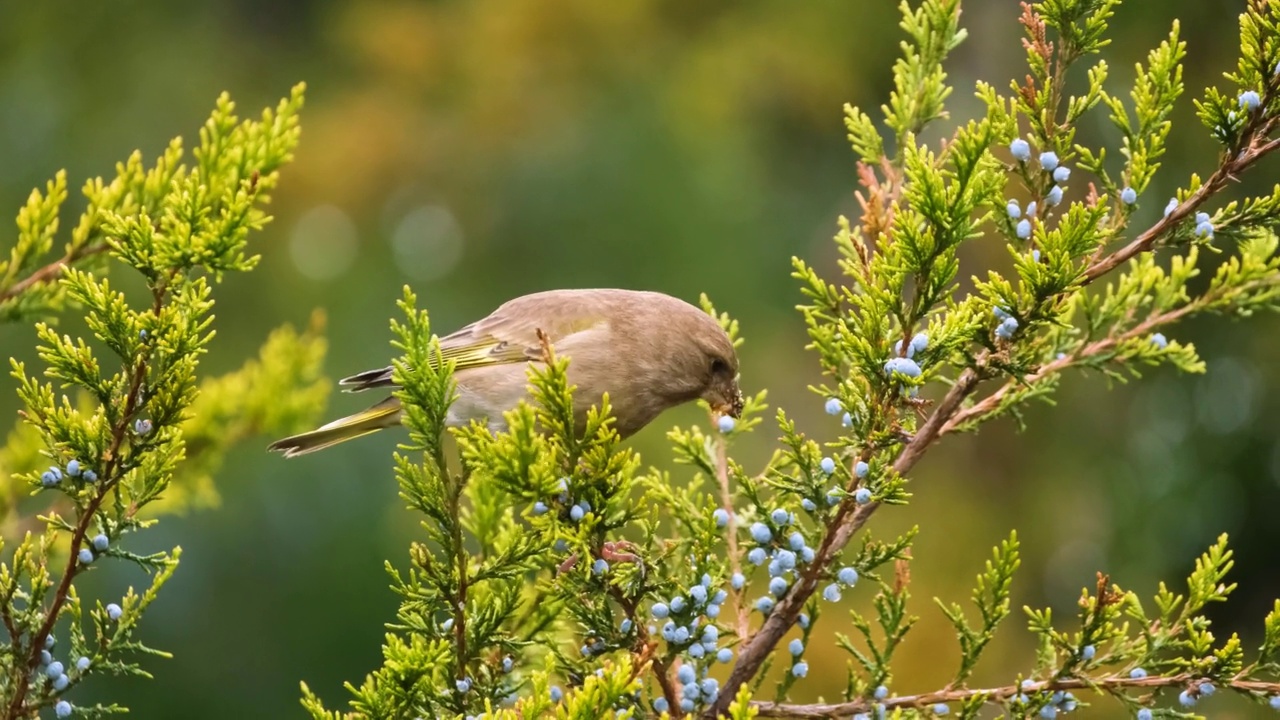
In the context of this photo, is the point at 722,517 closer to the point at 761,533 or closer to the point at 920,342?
the point at 761,533

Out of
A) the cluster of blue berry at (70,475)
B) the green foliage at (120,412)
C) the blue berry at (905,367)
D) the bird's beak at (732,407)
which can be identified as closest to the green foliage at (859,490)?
the blue berry at (905,367)

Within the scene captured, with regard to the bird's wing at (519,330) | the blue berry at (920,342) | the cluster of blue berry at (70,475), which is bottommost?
the blue berry at (920,342)

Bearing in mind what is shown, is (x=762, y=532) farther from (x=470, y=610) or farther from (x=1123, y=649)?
(x=1123, y=649)

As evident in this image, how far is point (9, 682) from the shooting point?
2.02m

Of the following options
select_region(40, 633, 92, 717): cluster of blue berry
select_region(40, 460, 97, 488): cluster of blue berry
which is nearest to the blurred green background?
select_region(40, 633, 92, 717): cluster of blue berry

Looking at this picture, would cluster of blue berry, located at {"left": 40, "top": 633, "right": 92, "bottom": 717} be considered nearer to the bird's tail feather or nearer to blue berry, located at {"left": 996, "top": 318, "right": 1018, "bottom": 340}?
the bird's tail feather

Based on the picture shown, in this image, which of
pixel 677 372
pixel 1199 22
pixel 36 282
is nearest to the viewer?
pixel 36 282

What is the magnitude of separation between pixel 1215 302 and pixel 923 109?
2.23 ft

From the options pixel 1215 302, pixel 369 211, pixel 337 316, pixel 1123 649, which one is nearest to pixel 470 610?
pixel 1123 649

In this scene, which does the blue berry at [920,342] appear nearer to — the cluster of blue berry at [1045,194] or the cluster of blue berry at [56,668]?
the cluster of blue berry at [1045,194]

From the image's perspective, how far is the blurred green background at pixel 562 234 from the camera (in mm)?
5172

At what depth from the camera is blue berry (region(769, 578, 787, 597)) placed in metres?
2.02

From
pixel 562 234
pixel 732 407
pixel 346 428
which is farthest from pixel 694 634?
pixel 562 234

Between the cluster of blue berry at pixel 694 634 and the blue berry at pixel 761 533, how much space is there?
0.10 meters
